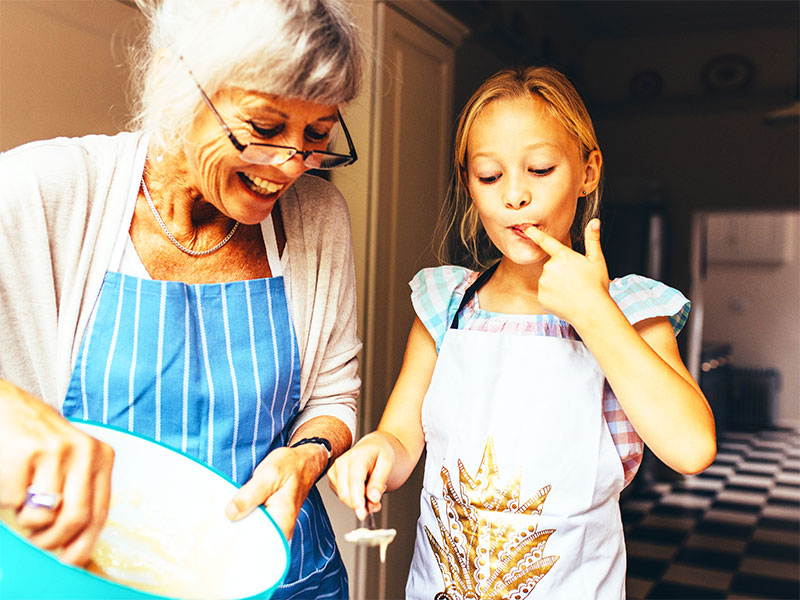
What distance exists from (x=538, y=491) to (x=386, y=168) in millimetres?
545

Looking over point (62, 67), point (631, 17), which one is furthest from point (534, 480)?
point (631, 17)

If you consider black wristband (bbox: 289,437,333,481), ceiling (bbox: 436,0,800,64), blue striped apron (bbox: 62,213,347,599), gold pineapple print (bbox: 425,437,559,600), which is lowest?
gold pineapple print (bbox: 425,437,559,600)

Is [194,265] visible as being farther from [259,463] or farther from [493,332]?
[493,332]

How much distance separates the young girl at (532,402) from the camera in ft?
2.42

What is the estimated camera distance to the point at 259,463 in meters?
0.81

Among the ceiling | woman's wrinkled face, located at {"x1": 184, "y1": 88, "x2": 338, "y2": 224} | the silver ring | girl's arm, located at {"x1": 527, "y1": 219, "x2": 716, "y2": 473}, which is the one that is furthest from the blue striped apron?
the ceiling

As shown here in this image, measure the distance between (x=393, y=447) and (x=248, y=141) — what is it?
36cm

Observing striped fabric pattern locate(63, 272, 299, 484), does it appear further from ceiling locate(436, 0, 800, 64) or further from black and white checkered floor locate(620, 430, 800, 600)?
ceiling locate(436, 0, 800, 64)

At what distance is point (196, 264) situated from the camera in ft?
2.54

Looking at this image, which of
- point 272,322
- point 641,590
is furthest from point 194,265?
point 641,590

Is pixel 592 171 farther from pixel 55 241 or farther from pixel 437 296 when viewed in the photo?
pixel 55 241

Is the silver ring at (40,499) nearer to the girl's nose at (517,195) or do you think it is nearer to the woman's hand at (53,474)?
the woman's hand at (53,474)

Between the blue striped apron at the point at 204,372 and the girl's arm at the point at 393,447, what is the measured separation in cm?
11

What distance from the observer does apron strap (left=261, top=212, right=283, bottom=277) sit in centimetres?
83
